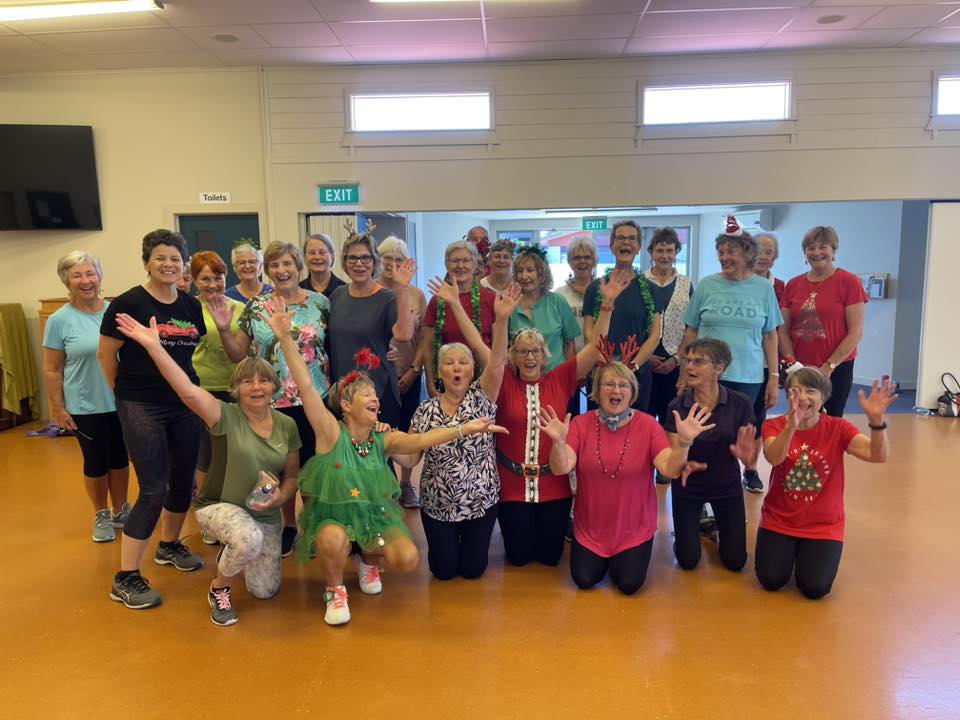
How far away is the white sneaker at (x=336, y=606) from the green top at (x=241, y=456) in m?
0.42

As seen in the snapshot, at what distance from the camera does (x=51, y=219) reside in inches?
233

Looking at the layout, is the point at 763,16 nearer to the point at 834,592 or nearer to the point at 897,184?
the point at 897,184

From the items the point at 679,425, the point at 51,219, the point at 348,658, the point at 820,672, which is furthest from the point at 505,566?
the point at 51,219

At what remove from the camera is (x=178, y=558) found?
2.89m

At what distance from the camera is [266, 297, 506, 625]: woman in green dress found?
7.88ft

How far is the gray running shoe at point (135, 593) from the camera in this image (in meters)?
2.53

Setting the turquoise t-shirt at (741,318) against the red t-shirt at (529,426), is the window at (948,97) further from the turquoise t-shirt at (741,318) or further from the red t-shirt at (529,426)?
the red t-shirt at (529,426)

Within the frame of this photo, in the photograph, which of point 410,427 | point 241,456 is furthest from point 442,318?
point 241,456

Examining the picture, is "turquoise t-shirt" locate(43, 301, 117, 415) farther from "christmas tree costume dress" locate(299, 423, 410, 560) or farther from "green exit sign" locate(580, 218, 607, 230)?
"green exit sign" locate(580, 218, 607, 230)

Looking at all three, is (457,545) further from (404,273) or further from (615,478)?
(404,273)

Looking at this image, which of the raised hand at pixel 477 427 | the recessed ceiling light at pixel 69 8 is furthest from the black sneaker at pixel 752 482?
the recessed ceiling light at pixel 69 8

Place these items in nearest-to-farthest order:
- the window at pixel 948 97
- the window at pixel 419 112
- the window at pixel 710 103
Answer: the window at pixel 948 97, the window at pixel 710 103, the window at pixel 419 112

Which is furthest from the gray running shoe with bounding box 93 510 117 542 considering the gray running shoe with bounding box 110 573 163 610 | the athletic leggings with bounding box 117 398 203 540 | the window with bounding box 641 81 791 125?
the window with bounding box 641 81 791 125

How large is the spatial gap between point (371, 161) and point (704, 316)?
386 centimetres
